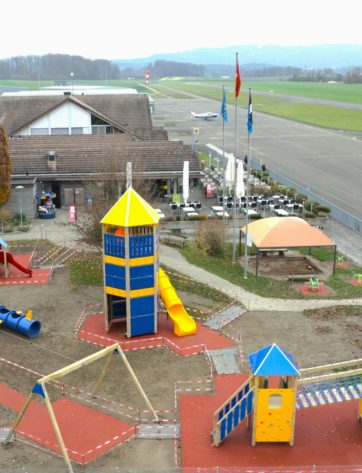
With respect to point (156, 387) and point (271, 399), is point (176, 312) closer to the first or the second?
point (156, 387)

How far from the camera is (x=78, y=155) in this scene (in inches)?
1690

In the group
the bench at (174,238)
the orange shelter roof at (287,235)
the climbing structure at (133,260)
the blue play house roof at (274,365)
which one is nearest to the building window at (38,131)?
the bench at (174,238)

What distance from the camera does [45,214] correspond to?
124ft

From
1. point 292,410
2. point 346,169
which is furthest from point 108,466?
point 346,169

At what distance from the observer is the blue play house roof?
14219 mm

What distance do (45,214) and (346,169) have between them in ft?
100

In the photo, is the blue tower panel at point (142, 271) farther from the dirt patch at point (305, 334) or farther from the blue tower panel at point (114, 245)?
the dirt patch at point (305, 334)

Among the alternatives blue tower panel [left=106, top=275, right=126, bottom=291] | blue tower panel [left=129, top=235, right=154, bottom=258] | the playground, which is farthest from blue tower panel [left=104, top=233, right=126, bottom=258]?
the playground

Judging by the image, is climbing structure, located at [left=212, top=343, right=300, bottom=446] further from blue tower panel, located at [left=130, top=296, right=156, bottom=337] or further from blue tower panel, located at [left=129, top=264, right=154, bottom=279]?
blue tower panel, located at [left=129, top=264, right=154, bottom=279]

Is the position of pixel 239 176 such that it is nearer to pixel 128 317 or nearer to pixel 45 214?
pixel 45 214

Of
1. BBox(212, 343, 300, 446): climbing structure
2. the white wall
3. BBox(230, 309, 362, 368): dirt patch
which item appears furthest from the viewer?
the white wall

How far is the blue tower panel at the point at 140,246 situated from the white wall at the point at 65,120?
1526 inches

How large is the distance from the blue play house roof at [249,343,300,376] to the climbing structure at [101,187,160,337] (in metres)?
6.95

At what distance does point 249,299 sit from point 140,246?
6529 mm
